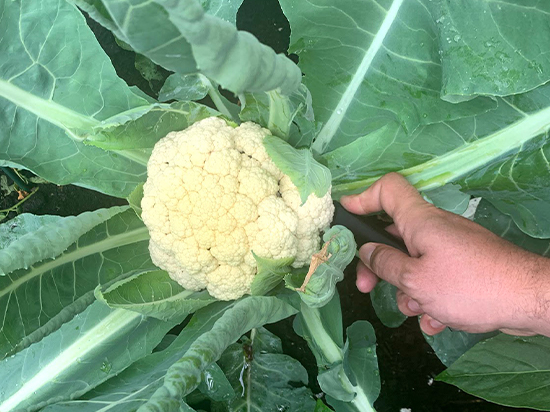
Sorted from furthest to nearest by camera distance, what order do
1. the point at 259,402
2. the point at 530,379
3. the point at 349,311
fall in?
the point at 349,311
the point at 259,402
the point at 530,379

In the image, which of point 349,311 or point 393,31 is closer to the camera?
point 393,31

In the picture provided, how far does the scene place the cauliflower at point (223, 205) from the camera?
1.06 meters

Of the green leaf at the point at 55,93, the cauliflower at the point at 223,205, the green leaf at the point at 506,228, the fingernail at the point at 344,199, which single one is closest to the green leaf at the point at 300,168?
the cauliflower at the point at 223,205

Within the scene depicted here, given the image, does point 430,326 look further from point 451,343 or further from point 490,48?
point 490,48

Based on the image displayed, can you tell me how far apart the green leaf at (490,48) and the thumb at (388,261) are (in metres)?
0.37

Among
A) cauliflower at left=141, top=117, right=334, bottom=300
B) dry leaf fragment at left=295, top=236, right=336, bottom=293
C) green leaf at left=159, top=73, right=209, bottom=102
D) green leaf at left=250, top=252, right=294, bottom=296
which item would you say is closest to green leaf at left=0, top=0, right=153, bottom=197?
green leaf at left=159, top=73, right=209, bottom=102

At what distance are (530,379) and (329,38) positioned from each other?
3.57 feet

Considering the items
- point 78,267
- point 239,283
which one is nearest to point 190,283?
point 239,283

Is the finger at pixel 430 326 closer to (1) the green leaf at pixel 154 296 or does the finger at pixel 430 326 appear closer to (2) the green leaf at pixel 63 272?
(1) the green leaf at pixel 154 296

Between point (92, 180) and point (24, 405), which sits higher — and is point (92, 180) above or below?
above

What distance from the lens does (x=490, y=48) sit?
1005 mm

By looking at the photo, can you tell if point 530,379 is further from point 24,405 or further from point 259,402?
point 24,405

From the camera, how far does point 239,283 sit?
1.14 m

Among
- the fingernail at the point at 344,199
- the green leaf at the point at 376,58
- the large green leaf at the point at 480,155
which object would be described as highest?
the green leaf at the point at 376,58
